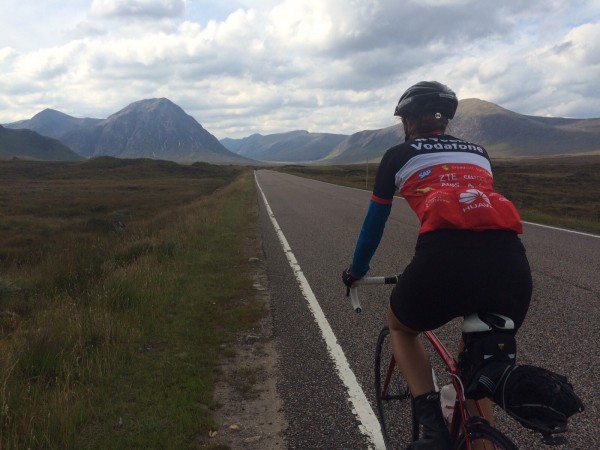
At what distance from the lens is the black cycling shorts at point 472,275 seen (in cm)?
208

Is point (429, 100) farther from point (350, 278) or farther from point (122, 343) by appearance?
point (122, 343)

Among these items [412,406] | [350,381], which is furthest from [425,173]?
[350,381]

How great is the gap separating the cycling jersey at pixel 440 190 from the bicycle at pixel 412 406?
41cm

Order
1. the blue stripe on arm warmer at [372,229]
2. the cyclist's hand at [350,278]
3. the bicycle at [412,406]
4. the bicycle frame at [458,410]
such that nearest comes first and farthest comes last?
the bicycle at [412,406] < the bicycle frame at [458,410] < the blue stripe on arm warmer at [372,229] < the cyclist's hand at [350,278]

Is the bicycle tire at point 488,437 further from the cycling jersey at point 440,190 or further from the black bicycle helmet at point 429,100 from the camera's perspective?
the black bicycle helmet at point 429,100

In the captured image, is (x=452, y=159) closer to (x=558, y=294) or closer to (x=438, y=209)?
(x=438, y=209)

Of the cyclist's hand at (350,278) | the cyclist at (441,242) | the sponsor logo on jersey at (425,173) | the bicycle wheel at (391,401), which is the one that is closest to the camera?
the cyclist at (441,242)

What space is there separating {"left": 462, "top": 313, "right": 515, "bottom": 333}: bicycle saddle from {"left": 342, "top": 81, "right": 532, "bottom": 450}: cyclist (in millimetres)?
30

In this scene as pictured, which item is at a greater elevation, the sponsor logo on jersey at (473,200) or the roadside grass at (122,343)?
the sponsor logo on jersey at (473,200)

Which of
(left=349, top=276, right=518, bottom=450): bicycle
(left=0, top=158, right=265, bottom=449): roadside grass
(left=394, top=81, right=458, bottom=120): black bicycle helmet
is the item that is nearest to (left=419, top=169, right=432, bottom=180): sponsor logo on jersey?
(left=394, top=81, right=458, bottom=120): black bicycle helmet

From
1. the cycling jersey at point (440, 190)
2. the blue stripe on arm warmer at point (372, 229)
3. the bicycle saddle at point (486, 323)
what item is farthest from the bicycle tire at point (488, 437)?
the blue stripe on arm warmer at point (372, 229)

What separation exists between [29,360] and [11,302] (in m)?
3.27

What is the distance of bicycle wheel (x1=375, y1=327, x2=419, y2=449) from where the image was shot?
10.4 feet

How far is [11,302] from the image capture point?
711 cm
